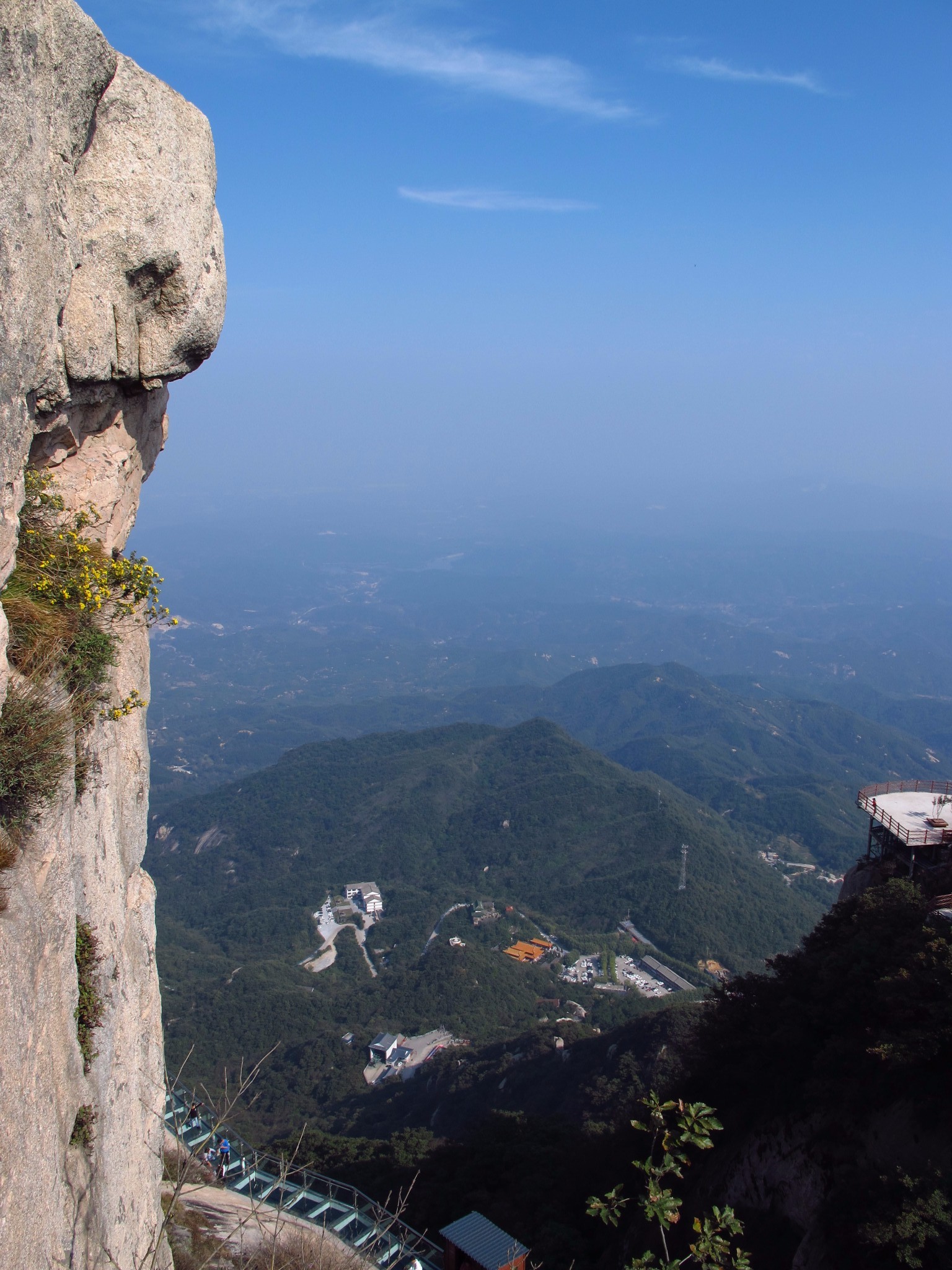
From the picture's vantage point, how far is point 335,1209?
589 inches

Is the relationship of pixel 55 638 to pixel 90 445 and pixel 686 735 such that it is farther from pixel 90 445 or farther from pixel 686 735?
pixel 686 735

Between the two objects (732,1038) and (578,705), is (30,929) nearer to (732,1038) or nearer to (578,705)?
(732,1038)

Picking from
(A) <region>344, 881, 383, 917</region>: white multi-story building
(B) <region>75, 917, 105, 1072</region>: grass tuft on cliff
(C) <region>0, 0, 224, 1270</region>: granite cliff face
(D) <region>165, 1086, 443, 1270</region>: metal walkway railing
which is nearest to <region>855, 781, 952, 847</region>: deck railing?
(D) <region>165, 1086, 443, 1270</region>: metal walkway railing

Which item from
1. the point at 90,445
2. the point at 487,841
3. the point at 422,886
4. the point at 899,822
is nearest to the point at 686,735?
the point at 487,841

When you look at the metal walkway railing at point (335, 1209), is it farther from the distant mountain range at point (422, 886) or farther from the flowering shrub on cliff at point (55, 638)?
the distant mountain range at point (422, 886)

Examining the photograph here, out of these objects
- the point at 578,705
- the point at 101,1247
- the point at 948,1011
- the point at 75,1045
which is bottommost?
the point at 578,705

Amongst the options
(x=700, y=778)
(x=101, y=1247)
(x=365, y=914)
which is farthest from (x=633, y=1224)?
(x=700, y=778)

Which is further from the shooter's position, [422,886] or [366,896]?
[422,886]

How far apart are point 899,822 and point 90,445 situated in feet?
69.9

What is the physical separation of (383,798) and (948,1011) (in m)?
94.4

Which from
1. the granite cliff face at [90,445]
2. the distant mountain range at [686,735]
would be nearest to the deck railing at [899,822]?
the granite cliff face at [90,445]

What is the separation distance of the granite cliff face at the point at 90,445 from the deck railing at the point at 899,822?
18441 millimetres

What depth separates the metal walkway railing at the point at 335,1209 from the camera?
13.7 metres

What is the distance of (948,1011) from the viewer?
12898 millimetres
